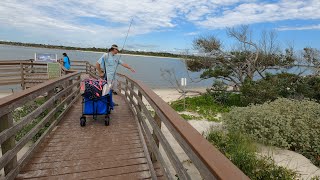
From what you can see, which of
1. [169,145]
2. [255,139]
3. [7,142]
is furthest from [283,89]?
[7,142]

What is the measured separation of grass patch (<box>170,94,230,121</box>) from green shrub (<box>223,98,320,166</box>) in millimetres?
3154

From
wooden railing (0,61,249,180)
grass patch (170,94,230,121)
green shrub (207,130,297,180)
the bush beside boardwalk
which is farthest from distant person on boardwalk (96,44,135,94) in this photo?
grass patch (170,94,230,121)

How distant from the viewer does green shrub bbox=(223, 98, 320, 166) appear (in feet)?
23.6

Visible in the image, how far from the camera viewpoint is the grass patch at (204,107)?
12705mm

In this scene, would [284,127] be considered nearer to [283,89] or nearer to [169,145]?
[169,145]

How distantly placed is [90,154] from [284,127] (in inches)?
220

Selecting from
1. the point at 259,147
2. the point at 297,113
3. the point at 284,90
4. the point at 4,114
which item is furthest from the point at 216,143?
the point at 284,90

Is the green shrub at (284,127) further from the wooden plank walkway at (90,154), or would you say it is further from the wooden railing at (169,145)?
the wooden railing at (169,145)

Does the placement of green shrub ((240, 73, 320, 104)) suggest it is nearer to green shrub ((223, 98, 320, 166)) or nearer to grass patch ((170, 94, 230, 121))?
grass patch ((170, 94, 230, 121))

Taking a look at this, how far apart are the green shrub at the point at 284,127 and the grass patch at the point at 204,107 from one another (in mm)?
3154

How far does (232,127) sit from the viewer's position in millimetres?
8102

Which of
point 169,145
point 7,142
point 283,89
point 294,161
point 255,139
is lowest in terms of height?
point 294,161

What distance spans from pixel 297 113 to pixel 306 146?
1.42m

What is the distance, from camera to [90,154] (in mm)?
4137
